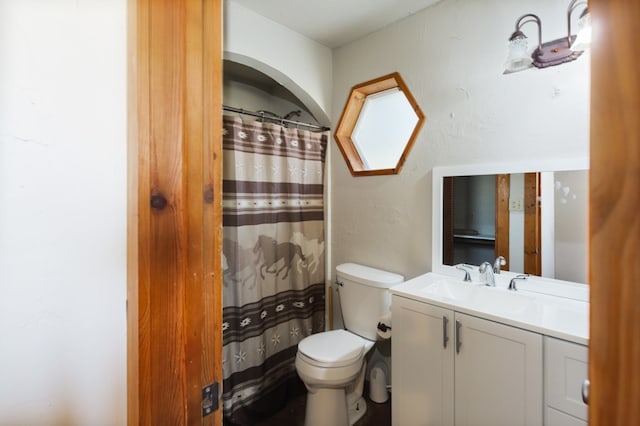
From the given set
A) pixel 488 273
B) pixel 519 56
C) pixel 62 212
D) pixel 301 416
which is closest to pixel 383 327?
pixel 488 273

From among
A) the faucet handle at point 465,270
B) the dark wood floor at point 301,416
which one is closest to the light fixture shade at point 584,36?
the faucet handle at point 465,270

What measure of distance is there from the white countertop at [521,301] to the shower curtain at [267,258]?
2.86 ft

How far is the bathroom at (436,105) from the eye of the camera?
4.70 ft

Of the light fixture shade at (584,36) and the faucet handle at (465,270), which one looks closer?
the light fixture shade at (584,36)

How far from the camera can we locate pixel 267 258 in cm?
206

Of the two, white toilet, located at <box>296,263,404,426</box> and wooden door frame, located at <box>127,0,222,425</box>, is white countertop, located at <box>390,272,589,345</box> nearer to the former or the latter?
white toilet, located at <box>296,263,404,426</box>

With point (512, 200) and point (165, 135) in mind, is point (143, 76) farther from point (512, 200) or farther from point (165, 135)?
point (512, 200)

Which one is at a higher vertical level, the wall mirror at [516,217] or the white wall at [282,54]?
the white wall at [282,54]

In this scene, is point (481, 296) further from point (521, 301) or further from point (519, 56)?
point (519, 56)

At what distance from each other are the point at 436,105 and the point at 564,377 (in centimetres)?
141

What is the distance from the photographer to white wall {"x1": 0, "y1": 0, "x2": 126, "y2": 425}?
54 centimetres

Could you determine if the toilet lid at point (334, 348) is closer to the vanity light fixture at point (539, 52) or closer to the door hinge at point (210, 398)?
the door hinge at point (210, 398)

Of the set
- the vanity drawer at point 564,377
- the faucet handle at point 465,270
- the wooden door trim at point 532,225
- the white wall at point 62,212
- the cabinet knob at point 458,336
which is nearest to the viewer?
the white wall at point 62,212

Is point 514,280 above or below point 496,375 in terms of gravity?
above
